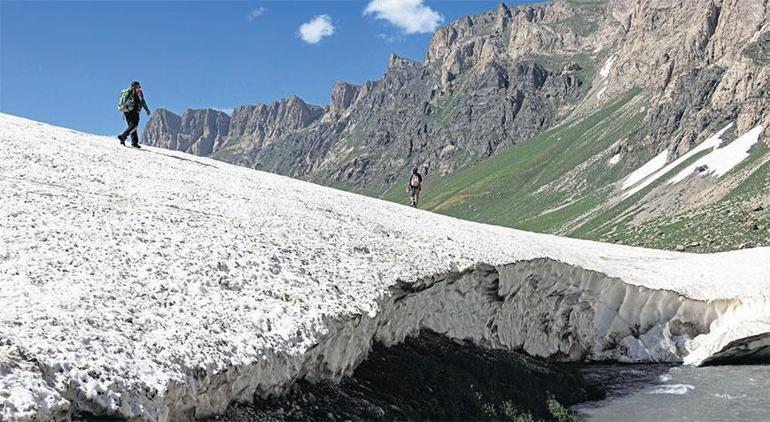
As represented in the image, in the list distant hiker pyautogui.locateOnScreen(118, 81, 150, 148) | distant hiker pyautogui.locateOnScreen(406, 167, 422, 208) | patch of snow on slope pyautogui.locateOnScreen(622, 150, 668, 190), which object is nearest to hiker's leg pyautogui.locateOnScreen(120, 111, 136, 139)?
distant hiker pyautogui.locateOnScreen(118, 81, 150, 148)

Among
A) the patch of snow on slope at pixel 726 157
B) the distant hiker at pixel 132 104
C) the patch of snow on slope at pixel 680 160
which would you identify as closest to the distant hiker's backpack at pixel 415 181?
the distant hiker at pixel 132 104

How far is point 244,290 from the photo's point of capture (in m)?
15.2

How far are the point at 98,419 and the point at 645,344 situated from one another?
31.1m

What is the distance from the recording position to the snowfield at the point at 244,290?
35.9 feet

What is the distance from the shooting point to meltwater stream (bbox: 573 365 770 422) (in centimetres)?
2325

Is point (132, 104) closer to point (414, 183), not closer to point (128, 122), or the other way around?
point (128, 122)

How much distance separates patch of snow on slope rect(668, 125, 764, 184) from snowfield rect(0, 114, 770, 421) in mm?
119478

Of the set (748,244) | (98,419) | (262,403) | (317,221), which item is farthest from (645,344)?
(748,244)

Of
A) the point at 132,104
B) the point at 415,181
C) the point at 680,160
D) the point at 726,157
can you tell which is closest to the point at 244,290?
the point at 132,104

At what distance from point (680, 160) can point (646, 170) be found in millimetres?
16140

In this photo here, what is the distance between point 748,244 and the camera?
3209 inches

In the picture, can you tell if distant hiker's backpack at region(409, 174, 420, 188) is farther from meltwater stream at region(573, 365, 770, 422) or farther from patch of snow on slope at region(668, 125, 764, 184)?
patch of snow on slope at region(668, 125, 764, 184)

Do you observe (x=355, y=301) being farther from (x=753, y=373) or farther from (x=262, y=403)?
(x=753, y=373)

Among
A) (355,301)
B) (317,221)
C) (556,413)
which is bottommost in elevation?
(556,413)
